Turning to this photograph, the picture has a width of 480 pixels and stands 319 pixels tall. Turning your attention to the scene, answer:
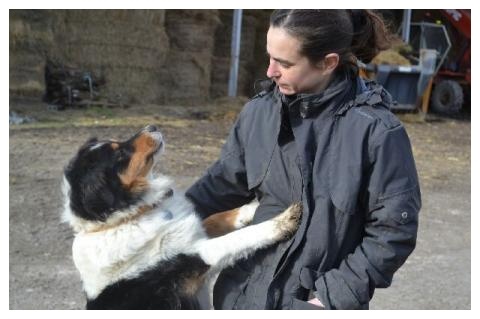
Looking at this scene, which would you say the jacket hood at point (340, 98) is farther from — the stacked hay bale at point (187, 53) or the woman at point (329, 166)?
the stacked hay bale at point (187, 53)

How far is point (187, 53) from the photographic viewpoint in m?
14.2

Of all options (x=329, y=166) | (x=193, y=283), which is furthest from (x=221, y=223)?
(x=329, y=166)

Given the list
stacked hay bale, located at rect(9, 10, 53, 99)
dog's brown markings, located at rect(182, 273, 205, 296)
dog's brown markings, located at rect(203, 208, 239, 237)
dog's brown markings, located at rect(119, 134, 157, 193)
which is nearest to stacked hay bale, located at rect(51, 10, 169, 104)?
stacked hay bale, located at rect(9, 10, 53, 99)

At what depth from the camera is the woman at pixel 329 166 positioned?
216cm

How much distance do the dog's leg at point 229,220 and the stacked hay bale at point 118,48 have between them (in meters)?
9.45

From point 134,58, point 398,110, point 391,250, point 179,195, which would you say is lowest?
point 398,110

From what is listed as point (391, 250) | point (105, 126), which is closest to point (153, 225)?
point (391, 250)

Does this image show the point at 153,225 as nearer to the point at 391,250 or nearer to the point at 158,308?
the point at 158,308

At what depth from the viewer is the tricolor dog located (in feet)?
9.30

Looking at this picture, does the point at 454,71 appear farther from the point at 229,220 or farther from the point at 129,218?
the point at 129,218

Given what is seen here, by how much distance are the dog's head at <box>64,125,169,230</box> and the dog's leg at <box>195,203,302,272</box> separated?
0.45 meters

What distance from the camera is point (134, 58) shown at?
13133 mm

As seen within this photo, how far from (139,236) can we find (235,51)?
1275 centimetres
